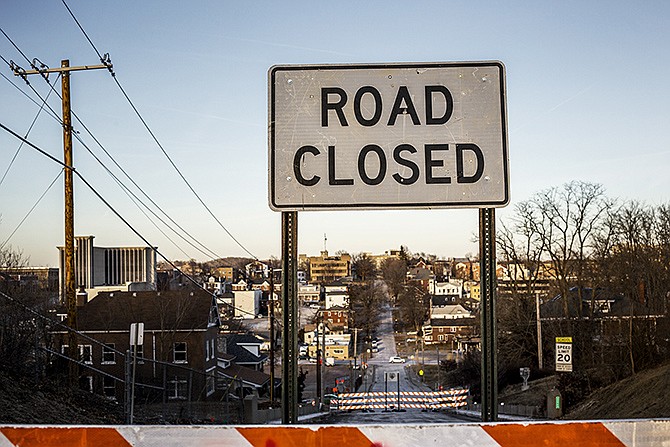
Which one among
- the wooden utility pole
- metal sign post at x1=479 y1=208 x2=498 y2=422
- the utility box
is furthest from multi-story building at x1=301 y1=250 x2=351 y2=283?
metal sign post at x1=479 y1=208 x2=498 y2=422

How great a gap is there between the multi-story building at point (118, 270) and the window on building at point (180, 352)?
21.5m

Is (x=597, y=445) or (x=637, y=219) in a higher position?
(x=637, y=219)

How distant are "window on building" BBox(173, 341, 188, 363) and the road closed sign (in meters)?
30.6

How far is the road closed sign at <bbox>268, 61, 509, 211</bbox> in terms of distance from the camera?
384 cm

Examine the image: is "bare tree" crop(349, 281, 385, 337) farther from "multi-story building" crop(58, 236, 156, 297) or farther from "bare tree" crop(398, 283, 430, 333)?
"multi-story building" crop(58, 236, 156, 297)

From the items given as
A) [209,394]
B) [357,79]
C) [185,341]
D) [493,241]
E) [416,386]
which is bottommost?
[416,386]

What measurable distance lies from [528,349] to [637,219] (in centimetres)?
1003

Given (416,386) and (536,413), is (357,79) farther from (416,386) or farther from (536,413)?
(416,386)

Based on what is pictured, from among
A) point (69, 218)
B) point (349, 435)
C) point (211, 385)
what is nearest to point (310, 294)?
point (211, 385)

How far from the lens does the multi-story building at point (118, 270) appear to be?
5725 centimetres

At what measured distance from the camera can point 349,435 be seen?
2.91m

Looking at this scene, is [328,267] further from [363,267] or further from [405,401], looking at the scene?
[405,401]

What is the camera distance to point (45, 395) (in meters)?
14.5

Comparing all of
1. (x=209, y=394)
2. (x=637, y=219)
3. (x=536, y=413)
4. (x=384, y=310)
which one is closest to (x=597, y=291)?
(x=637, y=219)
